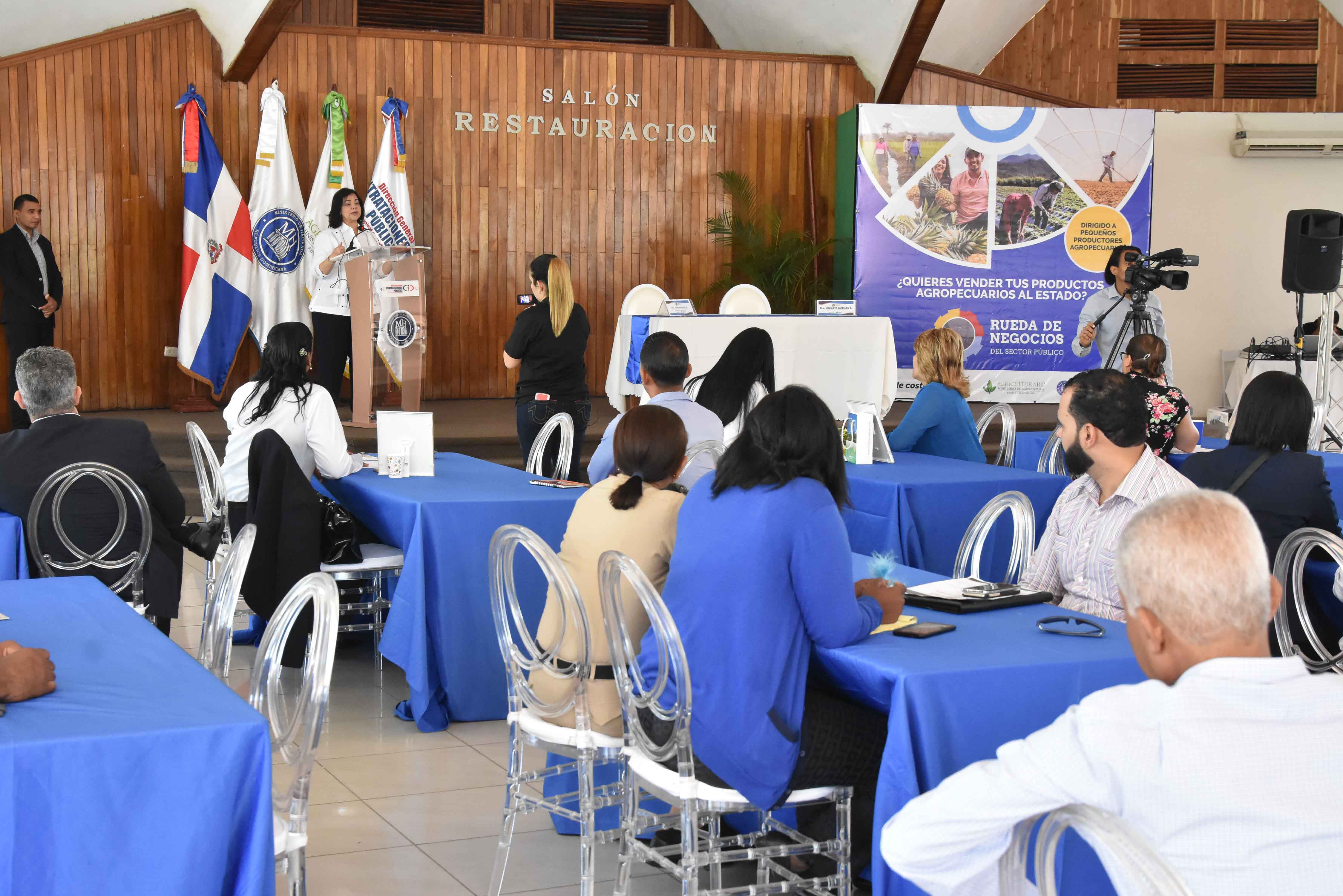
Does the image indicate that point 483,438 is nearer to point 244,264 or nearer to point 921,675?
point 244,264

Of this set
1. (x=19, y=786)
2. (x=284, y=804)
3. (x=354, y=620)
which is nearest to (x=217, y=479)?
(x=354, y=620)

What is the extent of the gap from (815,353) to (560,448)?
280 centimetres

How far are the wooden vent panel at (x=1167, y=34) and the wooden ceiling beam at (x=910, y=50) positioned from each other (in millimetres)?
2222

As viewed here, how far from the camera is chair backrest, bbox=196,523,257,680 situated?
230 cm

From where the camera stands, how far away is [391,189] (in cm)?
888

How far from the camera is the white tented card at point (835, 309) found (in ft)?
25.1

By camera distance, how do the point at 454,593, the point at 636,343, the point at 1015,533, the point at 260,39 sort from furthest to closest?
the point at 260,39, the point at 636,343, the point at 454,593, the point at 1015,533

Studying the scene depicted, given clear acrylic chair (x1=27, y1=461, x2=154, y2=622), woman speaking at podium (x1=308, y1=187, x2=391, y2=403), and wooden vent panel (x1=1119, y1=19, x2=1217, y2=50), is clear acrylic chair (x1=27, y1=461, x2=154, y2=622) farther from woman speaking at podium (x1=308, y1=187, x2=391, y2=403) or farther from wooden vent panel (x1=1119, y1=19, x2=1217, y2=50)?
wooden vent panel (x1=1119, y1=19, x2=1217, y2=50)

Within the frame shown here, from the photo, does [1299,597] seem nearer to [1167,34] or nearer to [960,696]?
[960,696]

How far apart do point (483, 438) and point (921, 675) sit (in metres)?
5.78

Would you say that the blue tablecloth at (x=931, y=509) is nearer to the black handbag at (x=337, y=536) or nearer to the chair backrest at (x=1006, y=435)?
the chair backrest at (x=1006, y=435)

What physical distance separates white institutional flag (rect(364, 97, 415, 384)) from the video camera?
4.52 metres

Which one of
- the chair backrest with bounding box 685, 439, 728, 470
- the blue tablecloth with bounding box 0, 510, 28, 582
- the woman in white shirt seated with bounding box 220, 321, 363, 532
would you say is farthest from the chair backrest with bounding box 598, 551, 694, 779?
the woman in white shirt seated with bounding box 220, 321, 363, 532

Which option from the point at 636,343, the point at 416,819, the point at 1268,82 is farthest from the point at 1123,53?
the point at 416,819
